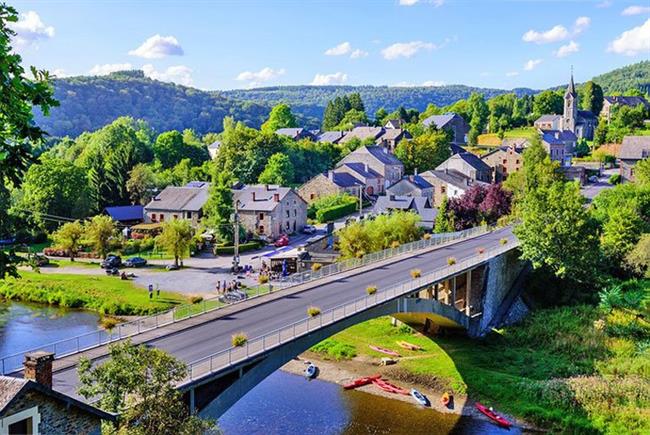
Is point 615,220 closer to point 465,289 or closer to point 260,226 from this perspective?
point 465,289

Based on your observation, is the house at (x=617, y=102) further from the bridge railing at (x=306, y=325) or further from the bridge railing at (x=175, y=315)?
the bridge railing at (x=306, y=325)

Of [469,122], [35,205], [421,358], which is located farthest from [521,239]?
[469,122]

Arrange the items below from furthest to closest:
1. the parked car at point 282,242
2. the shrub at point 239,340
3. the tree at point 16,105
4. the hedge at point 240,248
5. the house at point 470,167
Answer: the house at point 470,167 < the parked car at point 282,242 < the hedge at point 240,248 < the shrub at point 239,340 < the tree at point 16,105

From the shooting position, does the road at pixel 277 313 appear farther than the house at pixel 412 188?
No

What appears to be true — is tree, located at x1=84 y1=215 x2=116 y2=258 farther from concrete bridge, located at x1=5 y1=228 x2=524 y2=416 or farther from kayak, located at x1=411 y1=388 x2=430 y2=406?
kayak, located at x1=411 y1=388 x2=430 y2=406

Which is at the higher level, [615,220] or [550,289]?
[615,220]

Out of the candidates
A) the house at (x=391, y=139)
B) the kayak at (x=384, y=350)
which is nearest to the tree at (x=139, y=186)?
the house at (x=391, y=139)

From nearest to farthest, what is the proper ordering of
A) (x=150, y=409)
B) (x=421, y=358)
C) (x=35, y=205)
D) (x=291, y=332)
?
(x=150, y=409)
(x=291, y=332)
(x=421, y=358)
(x=35, y=205)
